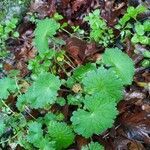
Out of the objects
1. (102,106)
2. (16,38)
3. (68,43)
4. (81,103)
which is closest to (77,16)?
(68,43)

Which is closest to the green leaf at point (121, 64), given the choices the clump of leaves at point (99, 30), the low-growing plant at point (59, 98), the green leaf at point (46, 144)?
the low-growing plant at point (59, 98)

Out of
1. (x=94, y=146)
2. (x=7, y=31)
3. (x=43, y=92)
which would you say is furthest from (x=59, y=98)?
(x=7, y=31)

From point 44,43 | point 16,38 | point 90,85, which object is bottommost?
point 90,85

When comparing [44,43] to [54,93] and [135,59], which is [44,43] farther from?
[135,59]

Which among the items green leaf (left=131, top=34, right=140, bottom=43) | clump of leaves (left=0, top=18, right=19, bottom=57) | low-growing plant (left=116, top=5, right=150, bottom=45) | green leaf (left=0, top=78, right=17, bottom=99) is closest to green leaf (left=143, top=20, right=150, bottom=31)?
low-growing plant (left=116, top=5, right=150, bottom=45)

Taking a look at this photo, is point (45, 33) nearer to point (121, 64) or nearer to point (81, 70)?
point (81, 70)
